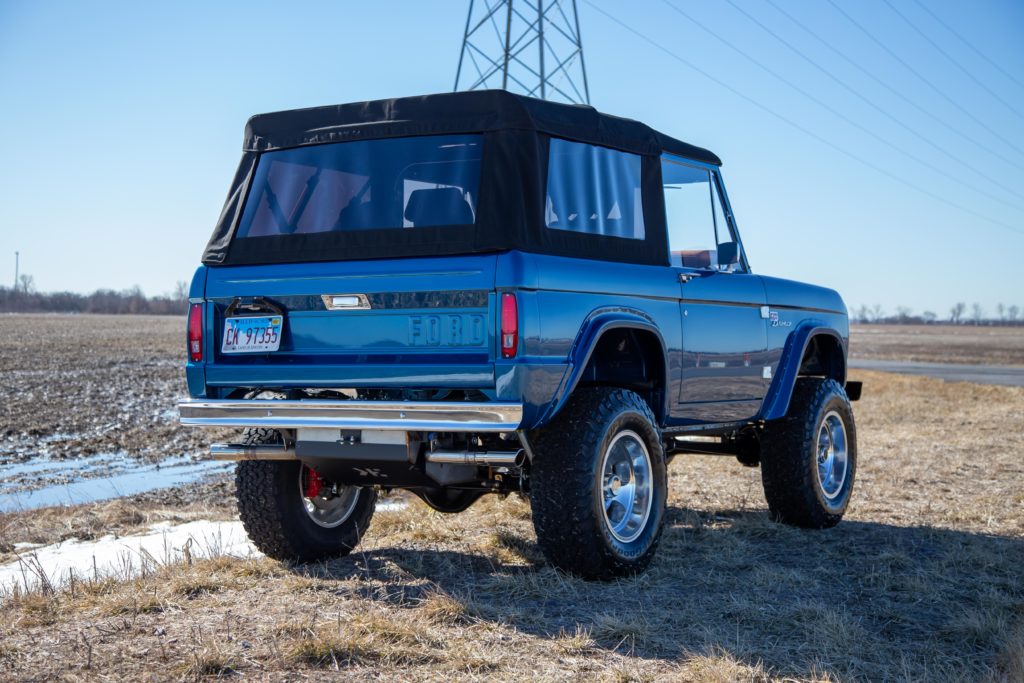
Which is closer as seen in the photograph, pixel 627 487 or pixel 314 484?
pixel 627 487

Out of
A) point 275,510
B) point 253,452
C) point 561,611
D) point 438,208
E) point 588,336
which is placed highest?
point 438,208

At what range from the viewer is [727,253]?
6.79 metres

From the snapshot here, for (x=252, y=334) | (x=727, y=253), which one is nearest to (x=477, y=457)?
(x=252, y=334)

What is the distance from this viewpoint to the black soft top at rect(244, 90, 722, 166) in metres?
5.23

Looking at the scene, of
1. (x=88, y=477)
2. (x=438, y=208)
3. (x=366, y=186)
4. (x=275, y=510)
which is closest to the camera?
(x=438, y=208)

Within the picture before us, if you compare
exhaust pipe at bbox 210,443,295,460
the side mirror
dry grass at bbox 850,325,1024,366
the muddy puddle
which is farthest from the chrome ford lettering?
dry grass at bbox 850,325,1024,366

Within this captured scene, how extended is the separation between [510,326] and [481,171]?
2.81 ft

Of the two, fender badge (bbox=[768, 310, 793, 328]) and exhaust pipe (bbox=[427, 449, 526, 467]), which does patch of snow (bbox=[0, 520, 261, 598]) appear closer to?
exhaust pipe (bbox=[427, 449, 526, 467])

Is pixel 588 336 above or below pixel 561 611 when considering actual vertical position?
above

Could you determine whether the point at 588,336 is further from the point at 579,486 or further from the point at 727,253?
the point at 727,253

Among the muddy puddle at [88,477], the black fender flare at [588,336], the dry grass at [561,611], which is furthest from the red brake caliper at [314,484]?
the muddy puddle at [88,477]

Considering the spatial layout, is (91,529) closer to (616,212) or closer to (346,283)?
(346,283)

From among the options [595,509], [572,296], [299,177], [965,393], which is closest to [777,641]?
[595,509]

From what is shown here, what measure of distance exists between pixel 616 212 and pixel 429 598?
7.63 feet
